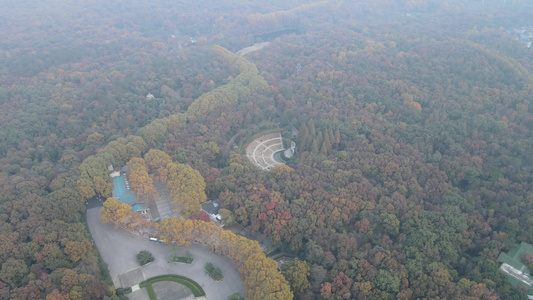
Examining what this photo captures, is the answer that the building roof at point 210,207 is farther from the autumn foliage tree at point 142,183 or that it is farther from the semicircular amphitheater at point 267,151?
the semicircular amphitheater at point 267,151

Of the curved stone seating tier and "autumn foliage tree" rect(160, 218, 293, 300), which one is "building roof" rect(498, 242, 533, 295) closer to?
"autumn foliage tree" rect(160, 218, 293, 300)

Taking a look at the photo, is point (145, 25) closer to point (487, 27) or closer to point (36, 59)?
point (36, 59)

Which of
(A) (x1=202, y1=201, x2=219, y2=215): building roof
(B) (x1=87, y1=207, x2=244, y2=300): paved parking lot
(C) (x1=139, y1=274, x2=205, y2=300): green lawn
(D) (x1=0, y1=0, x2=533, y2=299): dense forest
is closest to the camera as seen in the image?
(D) (x1=0, y1=0, x2=533, y2=299): dense forest

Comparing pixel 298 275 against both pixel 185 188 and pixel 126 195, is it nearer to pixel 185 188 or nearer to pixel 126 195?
pixel 185 188

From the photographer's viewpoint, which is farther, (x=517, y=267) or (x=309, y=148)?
(x=309, y=148)

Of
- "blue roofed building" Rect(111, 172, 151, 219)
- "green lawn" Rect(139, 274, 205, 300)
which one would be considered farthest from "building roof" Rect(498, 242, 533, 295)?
"blue roofed building" Rect(111, 172, 151, 219)

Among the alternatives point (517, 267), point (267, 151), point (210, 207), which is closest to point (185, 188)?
point (210, 207)

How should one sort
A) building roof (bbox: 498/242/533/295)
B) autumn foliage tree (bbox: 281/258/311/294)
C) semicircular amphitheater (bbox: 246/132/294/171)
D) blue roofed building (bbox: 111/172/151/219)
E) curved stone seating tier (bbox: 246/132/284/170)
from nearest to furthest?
building roof (bbox: 498/242/533/295) < autumn foliage tree (bbox: 281/258/311/294) < blue roofed building (bbox: 111/172/151/219) < curved stone seating tier (bbox: 246/132/284/170) < semicircular amphitheater (bbox: 246/132/294/171)

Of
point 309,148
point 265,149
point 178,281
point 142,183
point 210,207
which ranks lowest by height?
point 178,281

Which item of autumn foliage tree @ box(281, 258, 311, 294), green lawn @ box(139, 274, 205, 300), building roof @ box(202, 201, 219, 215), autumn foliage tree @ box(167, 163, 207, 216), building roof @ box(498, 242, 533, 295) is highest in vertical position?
autumn foliage tree @ box(167, 163, 207, 216)
